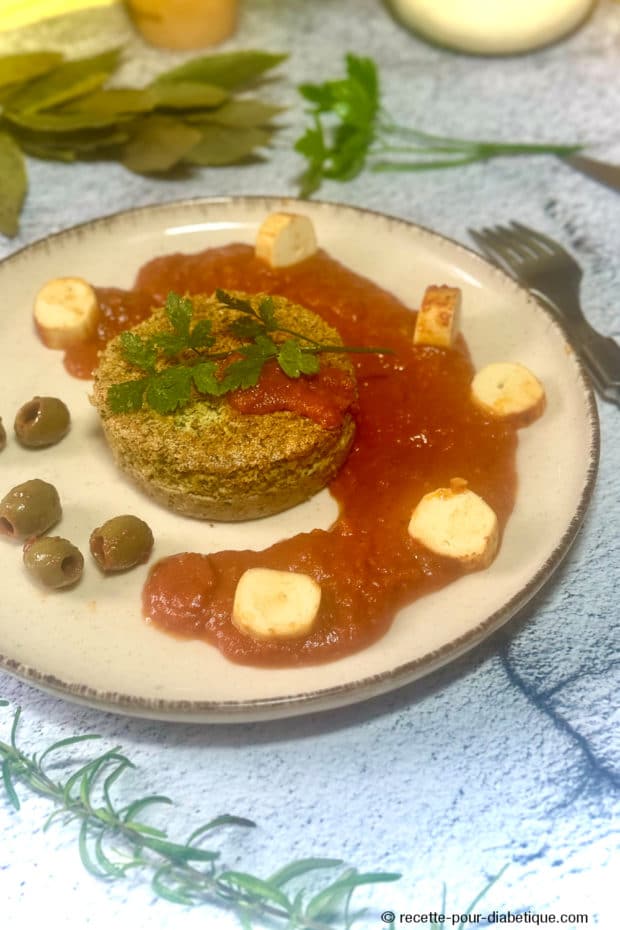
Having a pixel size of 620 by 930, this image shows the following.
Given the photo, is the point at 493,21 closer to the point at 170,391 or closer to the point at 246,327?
the point at 246,327

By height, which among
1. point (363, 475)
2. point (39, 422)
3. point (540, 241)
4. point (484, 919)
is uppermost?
point (540, 241)

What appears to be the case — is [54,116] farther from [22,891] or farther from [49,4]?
[22,891]

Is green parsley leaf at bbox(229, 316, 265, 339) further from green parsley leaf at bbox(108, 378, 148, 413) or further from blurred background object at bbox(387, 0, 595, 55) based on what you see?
blurred background object at bbox(387, 0, 595, 55)

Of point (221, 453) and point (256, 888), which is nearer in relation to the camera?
point (256, 888)

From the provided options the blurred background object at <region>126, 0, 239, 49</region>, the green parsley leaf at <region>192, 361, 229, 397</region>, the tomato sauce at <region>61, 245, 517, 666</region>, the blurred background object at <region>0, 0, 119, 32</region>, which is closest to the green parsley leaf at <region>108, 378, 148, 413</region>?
the green parsley leaf at <region>192, 361, 229, 397</region>

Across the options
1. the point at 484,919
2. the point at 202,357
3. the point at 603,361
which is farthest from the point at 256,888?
the point at 603,361

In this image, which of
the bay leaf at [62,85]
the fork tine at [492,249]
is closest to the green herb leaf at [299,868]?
the fork tine at [492,249]

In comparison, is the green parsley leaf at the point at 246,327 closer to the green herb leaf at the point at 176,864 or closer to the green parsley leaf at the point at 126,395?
the green parsley leaf at the point at 126,395
